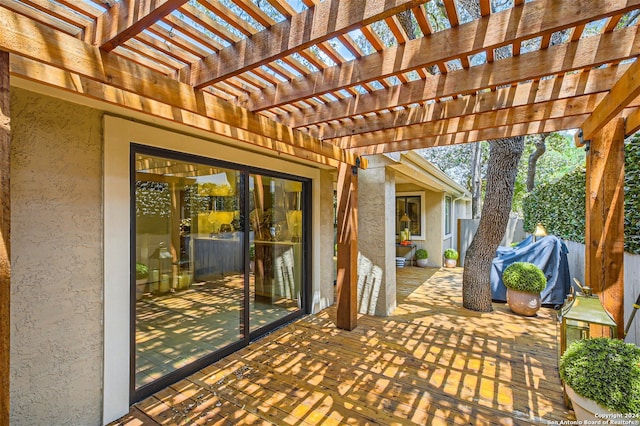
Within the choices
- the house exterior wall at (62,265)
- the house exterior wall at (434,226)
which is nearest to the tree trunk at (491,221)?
the house exterior wall at (434,226)

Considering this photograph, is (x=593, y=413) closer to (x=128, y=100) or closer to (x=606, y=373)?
(x=606, y=373)

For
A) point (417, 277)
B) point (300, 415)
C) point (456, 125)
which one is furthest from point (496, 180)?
point (300, 415)

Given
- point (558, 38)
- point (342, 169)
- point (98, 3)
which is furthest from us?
point (342, 169)

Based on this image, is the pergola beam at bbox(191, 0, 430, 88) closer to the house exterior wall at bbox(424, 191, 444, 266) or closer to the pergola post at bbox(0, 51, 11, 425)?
the pergola post at bbox(0, 51, 11, 425)

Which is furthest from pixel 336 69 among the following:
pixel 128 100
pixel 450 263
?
pixel 450 263

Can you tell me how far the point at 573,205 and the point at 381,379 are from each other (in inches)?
204

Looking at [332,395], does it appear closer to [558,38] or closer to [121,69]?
[121,69]

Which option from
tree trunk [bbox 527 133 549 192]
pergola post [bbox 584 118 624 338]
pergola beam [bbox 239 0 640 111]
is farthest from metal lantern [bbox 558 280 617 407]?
tree trunk [bbox 527 133 549 192]

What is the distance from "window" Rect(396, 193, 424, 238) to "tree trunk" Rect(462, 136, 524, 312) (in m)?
4.29

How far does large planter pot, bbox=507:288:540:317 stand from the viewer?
4.85 m

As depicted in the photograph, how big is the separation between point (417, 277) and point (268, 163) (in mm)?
5535

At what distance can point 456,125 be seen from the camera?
307 centimetres

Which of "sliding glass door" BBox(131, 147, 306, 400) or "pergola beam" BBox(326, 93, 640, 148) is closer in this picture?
"pergola beam" BBox(326, 93, 640, 148)

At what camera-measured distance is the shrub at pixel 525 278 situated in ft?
15.8
